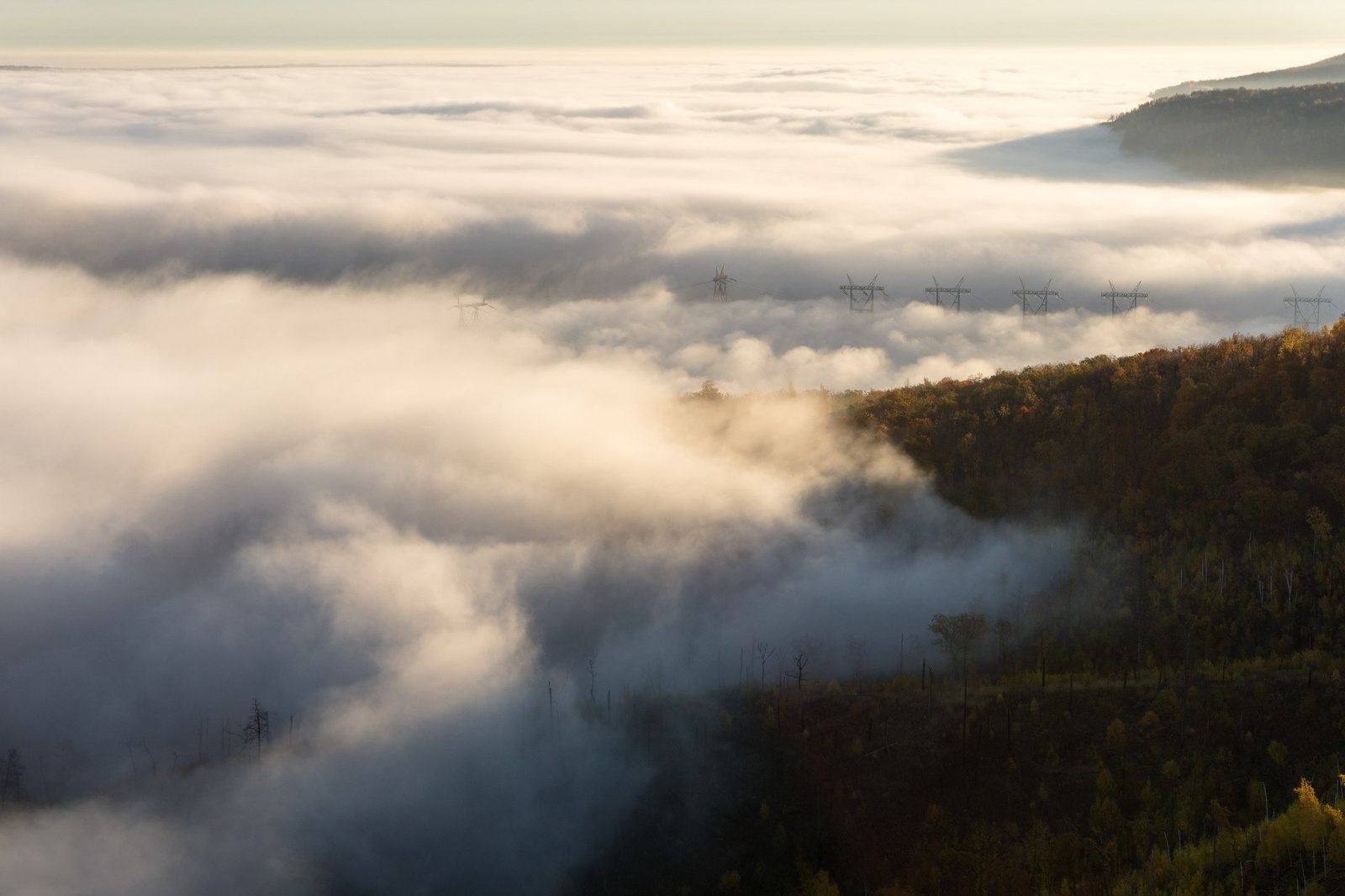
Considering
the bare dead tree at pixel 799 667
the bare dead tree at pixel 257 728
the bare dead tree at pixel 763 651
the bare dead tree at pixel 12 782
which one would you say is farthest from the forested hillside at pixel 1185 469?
the bare dead tree at pixel 12 782

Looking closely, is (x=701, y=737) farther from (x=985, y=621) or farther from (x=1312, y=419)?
(x=1312, y=419)

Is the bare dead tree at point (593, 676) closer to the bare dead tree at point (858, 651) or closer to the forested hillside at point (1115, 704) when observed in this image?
the forested hillside at point (1115, 704)

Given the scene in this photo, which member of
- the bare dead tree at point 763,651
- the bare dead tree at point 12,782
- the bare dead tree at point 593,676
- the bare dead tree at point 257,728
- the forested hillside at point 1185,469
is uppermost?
the forested hillside at point 1185,469

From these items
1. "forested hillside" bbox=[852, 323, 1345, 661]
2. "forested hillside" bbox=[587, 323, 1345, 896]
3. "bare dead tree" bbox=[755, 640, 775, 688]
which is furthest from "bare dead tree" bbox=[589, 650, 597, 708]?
"forested hillside" bbox=[852, 323, 1345, 661]

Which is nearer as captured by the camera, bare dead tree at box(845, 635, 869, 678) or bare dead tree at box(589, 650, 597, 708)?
bare dead tree at box(845, 635, 869, 678)

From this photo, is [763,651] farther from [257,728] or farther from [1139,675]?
[257,728]

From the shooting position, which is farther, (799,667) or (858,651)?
(858,651)

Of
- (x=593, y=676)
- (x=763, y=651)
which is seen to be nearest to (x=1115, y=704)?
(x=763, y=651)

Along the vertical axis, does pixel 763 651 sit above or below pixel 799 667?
below

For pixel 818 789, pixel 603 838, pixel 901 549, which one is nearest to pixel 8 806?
pixel 603 838

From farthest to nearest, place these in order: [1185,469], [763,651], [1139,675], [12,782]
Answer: [12,782], [1185,469], [763,651], [1139,675]

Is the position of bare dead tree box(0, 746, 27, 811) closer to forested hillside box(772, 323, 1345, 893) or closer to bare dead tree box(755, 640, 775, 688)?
bare dead tree box(755, 640, 775, 688)

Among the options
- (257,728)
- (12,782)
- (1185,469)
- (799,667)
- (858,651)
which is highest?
(1185,469)
